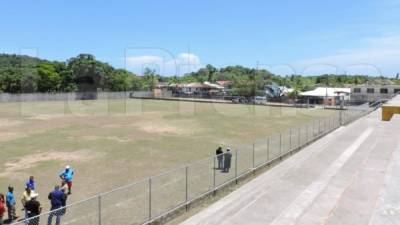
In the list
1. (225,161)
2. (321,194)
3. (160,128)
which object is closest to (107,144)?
(160,128)

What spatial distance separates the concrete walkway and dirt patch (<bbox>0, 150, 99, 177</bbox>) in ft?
33.8

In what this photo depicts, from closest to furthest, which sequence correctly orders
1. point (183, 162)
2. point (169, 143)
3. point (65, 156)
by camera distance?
point (183, 162) → point (65, 156) → point (169, 143)

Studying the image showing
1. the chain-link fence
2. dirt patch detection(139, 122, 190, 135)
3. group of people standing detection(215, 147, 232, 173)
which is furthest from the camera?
dirt patch detection(139, 122, 190, 135)

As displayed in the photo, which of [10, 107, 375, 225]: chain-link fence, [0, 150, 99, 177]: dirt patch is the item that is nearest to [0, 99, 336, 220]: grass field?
[0, 150, 99, 177]: dirt patch

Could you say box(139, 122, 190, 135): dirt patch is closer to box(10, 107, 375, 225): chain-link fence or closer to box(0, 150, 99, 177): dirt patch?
box(0, 150, 99, 177): dirt patch

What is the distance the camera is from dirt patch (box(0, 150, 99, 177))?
64.9 ft

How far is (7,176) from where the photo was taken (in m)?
18.3

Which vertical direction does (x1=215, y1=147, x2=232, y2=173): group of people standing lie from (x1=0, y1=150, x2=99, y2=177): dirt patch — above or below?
above

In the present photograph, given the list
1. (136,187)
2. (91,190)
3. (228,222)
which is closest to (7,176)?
(91,190)

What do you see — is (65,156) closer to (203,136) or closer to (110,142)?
(110,142)

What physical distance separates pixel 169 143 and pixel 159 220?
14.9 meters

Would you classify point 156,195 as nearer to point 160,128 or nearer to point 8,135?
point 160,128

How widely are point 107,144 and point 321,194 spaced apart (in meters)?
16.6

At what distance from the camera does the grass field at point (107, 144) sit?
1848 centimetres
